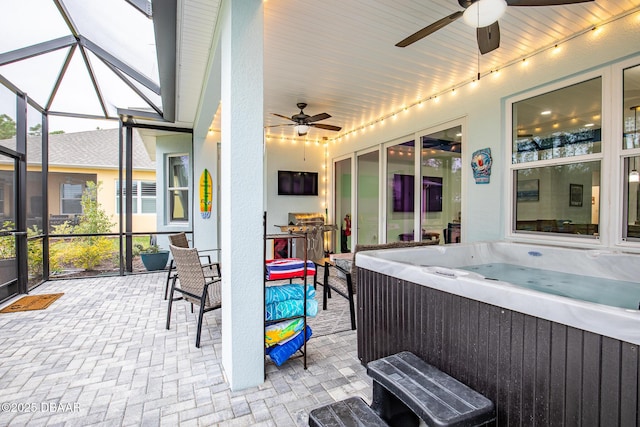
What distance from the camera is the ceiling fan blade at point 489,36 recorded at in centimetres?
231

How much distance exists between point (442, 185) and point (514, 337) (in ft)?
12.0

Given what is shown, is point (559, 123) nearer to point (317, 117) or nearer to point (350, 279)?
point (350, 279)

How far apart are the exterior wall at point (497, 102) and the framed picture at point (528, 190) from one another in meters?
0.15

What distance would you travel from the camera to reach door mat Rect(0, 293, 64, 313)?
3.63 m

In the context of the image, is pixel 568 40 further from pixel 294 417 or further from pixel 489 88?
pixel 294 417

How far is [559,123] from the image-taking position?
3.32m

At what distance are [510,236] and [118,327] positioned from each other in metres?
4.38

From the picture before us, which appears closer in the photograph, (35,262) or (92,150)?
(35,262)

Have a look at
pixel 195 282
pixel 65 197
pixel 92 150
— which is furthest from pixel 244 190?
pixel 92 150

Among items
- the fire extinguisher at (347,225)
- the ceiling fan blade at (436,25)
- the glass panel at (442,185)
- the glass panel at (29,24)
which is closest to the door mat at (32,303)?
the glass panel at (29,24)

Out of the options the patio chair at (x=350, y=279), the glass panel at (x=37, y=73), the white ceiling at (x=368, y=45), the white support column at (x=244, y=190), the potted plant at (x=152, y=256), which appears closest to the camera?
the white support column at (x=244, y=190)

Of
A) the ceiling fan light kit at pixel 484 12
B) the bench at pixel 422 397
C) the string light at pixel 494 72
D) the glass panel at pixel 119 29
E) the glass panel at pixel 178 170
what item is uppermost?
the glass panel at pixel 119 29

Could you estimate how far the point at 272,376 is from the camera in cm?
220

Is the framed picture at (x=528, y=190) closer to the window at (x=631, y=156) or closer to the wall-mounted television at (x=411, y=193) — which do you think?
the window at (x=631, y=156)
